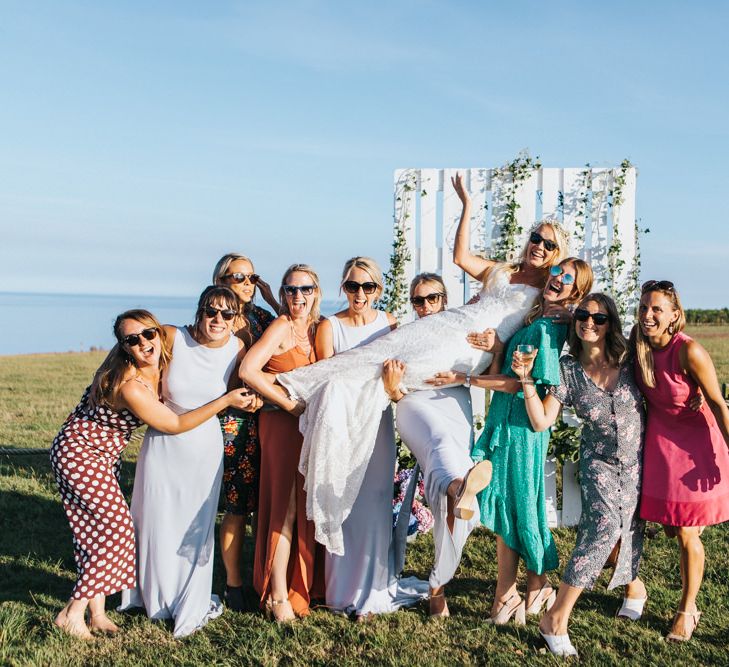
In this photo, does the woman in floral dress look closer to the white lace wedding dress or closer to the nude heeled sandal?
the white lace wedding dress

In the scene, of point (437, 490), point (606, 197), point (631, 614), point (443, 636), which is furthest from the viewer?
point (606, 197)

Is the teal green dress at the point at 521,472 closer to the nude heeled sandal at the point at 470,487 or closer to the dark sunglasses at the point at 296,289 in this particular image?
the nude heeled sandal at the point at 470,487

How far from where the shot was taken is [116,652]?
4.04 metres

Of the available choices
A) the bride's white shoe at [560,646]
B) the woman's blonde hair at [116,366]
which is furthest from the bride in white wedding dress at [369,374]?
the bride's white shoe at [560,646]

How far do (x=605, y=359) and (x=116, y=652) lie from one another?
3.11m

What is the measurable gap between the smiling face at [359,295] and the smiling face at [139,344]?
1.16m

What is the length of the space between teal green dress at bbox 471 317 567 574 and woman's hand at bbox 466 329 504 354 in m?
0.17

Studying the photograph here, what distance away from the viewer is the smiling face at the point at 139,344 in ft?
13.7

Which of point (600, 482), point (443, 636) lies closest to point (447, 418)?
→ point (600, 482)

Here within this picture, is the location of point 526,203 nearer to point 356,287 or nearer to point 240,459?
point 356,287

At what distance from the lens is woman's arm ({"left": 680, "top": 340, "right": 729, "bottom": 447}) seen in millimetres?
4023

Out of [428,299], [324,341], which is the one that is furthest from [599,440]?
[324,341]

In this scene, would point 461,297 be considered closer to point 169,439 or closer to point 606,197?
point 606,197

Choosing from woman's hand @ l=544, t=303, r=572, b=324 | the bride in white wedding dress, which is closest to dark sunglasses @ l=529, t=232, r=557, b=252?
the bride in white wedding dress
